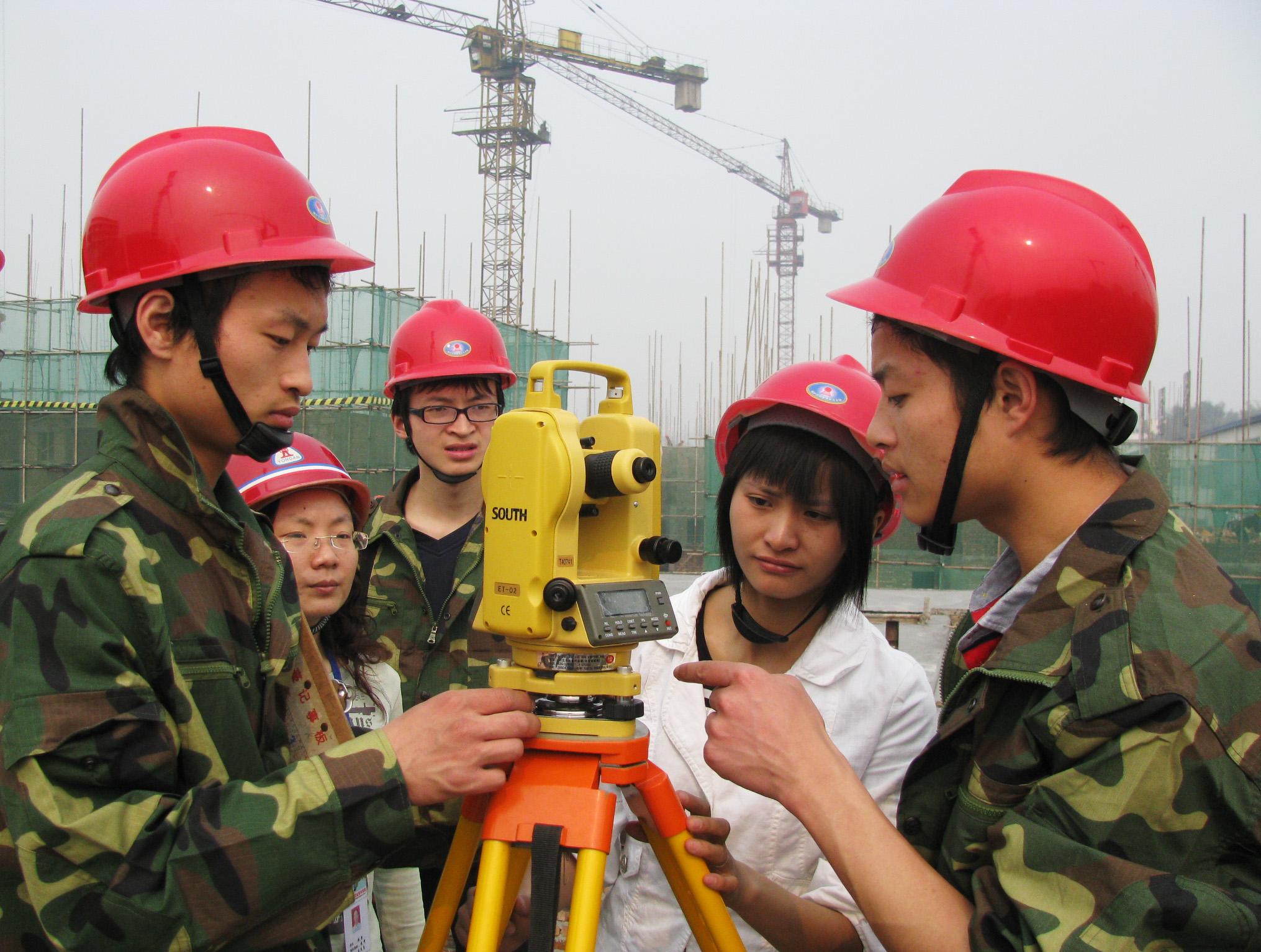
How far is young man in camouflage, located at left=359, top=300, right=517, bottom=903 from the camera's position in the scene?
3.23 metres

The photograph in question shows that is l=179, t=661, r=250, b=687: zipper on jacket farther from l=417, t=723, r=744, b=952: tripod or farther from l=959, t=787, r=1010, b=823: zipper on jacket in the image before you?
l=959, t=787, r=1010, b=823: zipper on jacket

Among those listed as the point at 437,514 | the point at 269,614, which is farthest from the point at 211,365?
the point at 437,514

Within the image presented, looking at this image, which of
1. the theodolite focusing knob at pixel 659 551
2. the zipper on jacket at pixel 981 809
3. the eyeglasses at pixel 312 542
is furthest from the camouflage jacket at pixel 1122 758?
the eyeglasses at pixel 312 542

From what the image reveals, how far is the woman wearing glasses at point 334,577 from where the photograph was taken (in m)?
2.71

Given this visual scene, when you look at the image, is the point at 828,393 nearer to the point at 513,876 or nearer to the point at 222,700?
the point at 513,876

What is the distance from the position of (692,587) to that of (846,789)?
1.03 metres

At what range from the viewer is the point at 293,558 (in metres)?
2.74

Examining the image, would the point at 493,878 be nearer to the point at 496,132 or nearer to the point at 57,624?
the point at 57,624

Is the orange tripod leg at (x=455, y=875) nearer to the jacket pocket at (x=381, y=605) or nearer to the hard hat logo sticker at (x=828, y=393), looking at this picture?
the hard hat logo sticker at (x=828, y=393)

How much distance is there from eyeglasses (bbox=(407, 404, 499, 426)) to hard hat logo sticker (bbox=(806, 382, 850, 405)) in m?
1.69

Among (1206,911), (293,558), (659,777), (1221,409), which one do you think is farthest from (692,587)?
(1221,409)

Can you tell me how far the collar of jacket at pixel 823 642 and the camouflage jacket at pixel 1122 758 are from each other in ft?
2.11

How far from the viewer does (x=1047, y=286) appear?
148cm

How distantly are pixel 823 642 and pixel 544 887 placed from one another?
921 millimetres
